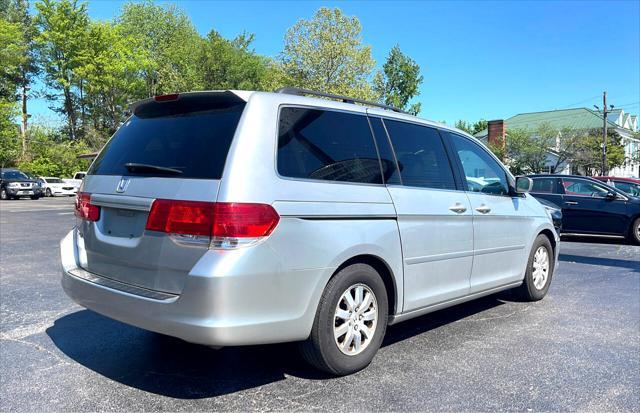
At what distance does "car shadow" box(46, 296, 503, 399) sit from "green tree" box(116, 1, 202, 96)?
138ft

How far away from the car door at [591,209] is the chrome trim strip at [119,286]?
444 inches

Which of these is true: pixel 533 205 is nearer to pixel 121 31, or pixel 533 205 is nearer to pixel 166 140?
pixel 166 140

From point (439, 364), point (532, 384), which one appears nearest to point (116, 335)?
point (439, 364)

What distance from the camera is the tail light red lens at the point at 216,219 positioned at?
2.82m

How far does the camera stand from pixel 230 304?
2.81 metres

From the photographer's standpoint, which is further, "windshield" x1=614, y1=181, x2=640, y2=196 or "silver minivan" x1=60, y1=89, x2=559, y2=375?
"windshield" x1=614, y1=181, x2=640, y2=196

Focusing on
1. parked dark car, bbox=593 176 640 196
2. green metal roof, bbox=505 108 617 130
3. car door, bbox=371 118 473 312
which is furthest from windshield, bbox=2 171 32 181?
green metal roof, bbox=505 108 617 130

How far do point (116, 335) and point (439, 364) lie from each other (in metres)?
2.63

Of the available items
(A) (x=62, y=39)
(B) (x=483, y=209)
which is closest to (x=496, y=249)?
(B) (x=483, y=209)

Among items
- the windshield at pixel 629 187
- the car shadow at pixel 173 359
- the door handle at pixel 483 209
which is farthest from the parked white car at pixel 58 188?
the door handle at pixel 483 209

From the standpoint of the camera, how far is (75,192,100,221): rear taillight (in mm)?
3508

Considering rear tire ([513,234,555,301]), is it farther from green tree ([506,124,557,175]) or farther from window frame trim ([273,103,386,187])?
green tree ([506,124,557,175])

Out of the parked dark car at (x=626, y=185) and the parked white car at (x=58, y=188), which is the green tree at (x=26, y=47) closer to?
the parked white car at (x=58, y=188)

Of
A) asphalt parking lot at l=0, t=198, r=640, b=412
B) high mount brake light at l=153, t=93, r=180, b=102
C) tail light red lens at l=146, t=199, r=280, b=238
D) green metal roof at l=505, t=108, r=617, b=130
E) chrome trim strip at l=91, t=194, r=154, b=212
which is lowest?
asphalt parking lot at l=0, t=198, r=640, b=412
